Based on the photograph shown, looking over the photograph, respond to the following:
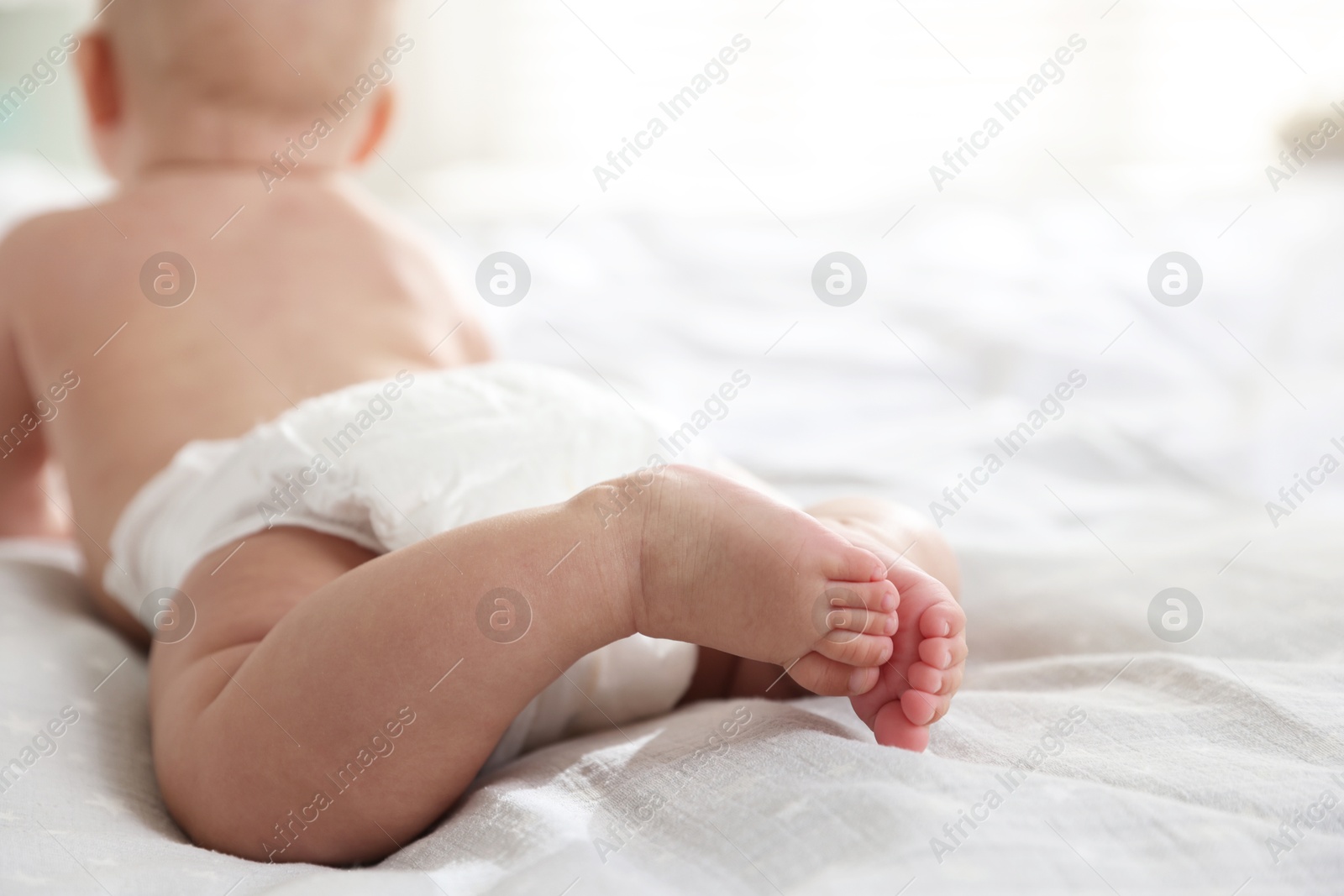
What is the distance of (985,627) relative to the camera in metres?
0.90

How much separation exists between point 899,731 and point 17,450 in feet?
3.45

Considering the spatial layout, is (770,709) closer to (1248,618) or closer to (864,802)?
(864,802)

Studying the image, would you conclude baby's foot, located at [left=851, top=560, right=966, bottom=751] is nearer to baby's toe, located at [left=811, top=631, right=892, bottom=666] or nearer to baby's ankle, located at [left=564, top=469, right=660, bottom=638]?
baby's toe, located at [left=811, top=631, right=892, bottom=666]

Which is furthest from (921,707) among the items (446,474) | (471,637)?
(446,474)

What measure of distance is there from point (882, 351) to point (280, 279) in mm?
806

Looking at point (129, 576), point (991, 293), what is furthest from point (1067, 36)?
point (129, 576)

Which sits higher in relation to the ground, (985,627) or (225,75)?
(985,627)

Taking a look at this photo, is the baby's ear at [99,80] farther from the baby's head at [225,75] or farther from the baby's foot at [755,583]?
the baby's foot at [755,583]

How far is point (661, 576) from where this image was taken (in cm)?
66

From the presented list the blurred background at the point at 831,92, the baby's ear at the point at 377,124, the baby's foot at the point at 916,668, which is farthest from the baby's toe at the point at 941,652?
the blurred background at the point at 831,92

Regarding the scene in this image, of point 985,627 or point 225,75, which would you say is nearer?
point 985,627

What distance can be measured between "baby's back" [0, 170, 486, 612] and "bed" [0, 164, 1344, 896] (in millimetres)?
177

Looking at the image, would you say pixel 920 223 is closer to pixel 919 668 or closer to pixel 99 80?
pixel 99 80

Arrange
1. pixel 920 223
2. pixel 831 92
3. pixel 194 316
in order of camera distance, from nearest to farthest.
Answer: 1. pixel 194 316
2. pixel 920 223
3. pixel 831 92
